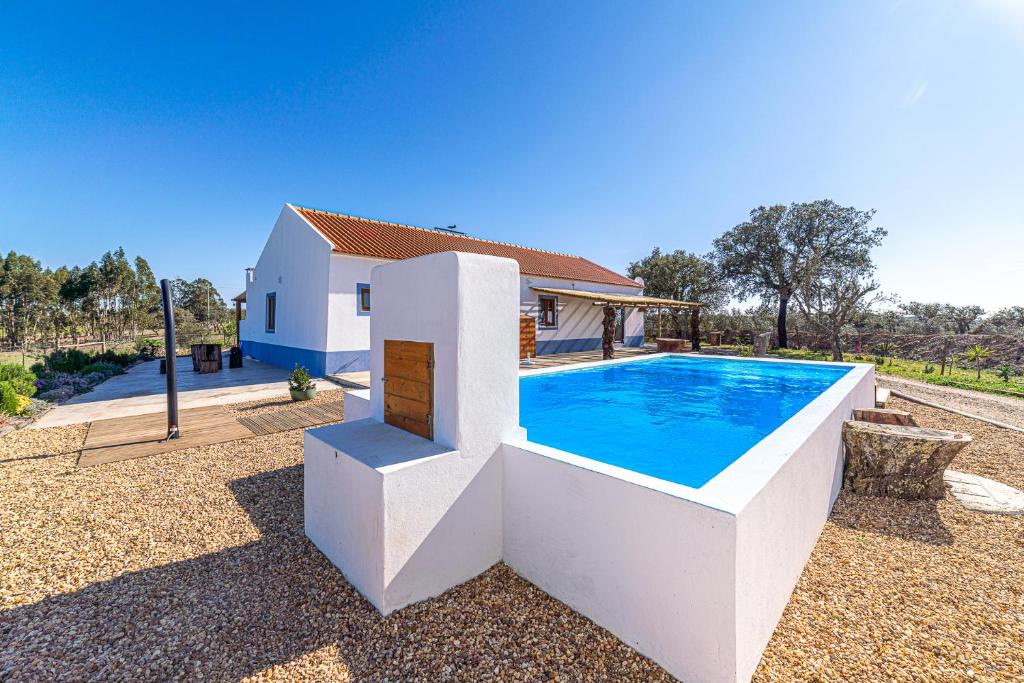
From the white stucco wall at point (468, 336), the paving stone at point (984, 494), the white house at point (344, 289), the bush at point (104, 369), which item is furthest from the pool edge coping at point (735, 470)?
the bush at point (104, 369)

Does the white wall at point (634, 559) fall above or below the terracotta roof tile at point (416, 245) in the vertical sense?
below

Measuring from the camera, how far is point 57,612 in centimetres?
268

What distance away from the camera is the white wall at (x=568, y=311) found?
18000 mm

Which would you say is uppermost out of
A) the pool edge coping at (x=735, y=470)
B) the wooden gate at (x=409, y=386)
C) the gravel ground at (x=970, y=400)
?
the wooden gate at (x=409, y=386)

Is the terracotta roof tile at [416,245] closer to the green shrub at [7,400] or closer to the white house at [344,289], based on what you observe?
the white house at [344,289]

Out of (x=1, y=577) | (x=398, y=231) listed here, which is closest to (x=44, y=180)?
(x=398, y=231)

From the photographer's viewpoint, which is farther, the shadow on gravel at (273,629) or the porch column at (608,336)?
the porch column at (608,336)

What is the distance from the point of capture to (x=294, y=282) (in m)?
14.6

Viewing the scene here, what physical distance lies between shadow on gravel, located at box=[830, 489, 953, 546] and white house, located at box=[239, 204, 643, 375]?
7465mm

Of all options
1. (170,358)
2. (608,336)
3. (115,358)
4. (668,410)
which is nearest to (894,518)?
(668,410)

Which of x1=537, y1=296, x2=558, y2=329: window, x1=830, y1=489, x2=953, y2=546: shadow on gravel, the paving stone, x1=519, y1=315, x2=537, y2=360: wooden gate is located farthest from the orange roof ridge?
the paving stone

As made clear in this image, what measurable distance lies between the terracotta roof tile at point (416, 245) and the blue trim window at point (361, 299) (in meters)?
1.11

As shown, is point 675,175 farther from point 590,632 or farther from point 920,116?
point 590,632

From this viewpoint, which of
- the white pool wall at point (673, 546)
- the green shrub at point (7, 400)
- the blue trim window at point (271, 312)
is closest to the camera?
the white pool wall at point (673, 546)
